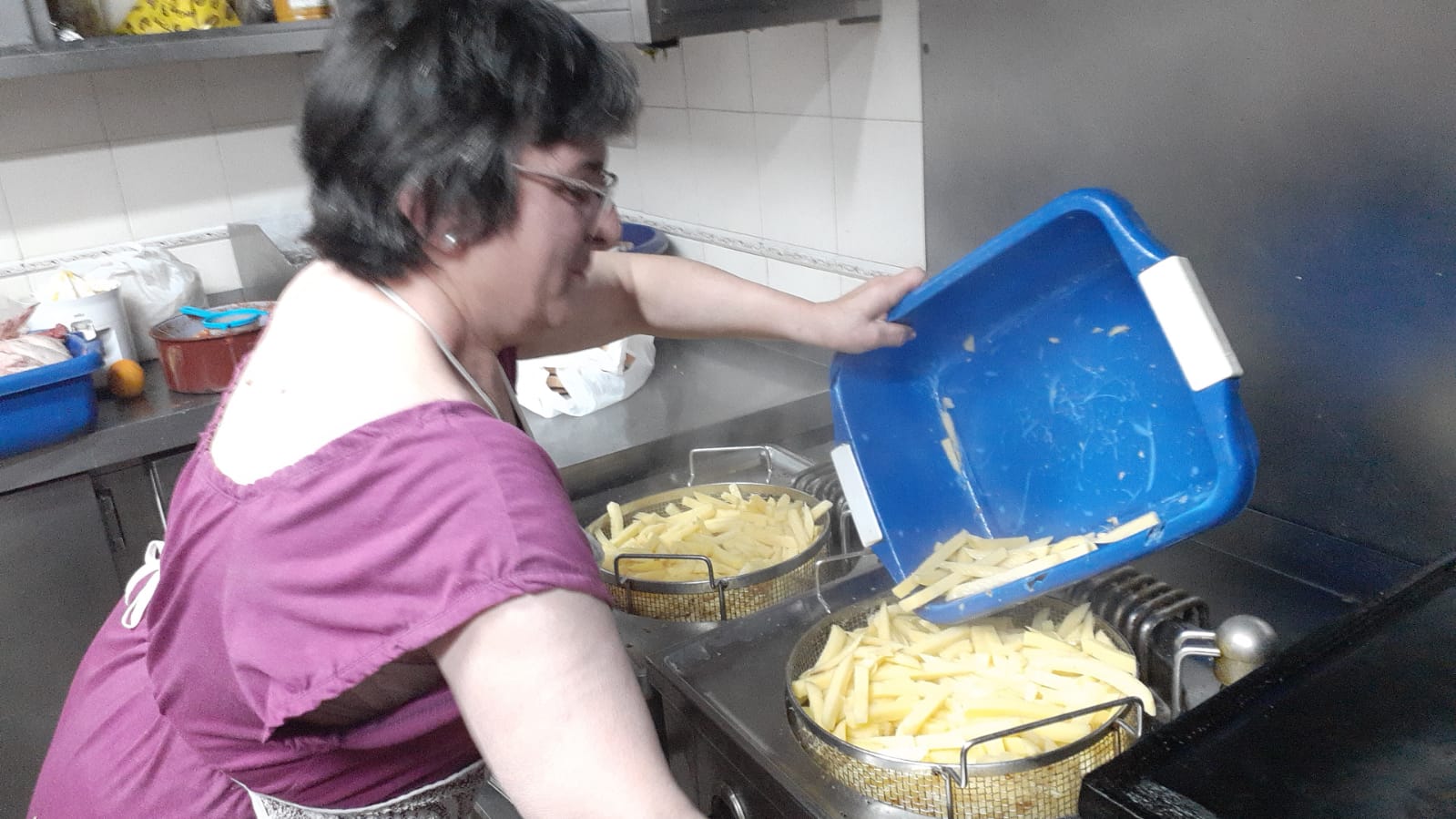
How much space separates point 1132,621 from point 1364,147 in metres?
0.49

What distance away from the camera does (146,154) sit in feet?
8.11

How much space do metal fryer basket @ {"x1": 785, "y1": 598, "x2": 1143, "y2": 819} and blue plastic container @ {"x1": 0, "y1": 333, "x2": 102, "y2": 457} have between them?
4.88 feet

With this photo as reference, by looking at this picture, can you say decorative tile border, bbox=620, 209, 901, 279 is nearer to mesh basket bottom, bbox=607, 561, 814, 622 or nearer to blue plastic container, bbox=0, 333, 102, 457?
mesh basket bottom, bbox=607, 561, 814, 622

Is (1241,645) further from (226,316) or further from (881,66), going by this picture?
(226,316)

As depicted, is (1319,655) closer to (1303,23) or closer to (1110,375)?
(1110,375)

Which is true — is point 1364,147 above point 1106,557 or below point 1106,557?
above

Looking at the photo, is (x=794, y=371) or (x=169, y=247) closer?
(x=794, y=371)

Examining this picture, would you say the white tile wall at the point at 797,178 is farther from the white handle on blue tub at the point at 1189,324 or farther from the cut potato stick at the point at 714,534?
the white handle on blue tub at the point at 1189,324

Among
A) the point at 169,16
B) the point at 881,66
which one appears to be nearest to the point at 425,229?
the point at 881,66

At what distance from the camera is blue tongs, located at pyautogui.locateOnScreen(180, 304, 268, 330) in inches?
80.6

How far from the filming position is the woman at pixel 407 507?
649 mm

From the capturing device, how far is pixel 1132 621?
1059 millimetres

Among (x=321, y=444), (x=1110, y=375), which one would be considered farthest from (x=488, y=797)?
(x=1110, y=375)

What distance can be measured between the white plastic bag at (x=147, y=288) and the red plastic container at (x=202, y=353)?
0.55ft
